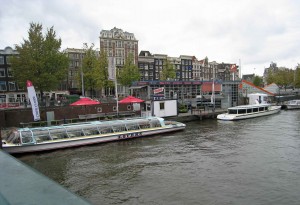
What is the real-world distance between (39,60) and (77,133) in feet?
69.6

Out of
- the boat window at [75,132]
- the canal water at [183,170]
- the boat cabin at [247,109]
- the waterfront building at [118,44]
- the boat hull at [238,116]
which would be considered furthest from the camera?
the waterfront building at [118,44]

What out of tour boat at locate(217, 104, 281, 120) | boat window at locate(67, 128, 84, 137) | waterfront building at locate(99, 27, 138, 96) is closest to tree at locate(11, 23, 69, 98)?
boat window at locate(67, 128, 84, 137)

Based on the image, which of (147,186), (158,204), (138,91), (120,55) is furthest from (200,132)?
(120,55)

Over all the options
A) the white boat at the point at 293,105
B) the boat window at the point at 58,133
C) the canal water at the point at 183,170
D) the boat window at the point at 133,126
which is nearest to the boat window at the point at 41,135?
the boat window at the point at 58,133

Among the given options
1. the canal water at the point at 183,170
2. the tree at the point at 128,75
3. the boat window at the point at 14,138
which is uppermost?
the tree at the point at 128,75

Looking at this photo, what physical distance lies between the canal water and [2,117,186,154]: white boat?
0.89 metres

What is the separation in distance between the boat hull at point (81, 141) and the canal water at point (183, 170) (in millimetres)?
698

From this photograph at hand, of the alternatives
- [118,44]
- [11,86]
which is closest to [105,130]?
[11,86]

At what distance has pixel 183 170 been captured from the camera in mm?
18562

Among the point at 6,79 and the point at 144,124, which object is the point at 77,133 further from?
the point at 6,79

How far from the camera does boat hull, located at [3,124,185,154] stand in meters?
23.6

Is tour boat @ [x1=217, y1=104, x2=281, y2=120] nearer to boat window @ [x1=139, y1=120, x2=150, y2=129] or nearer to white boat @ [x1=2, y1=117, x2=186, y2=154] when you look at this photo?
white boat @ [x1=2, y1=117, x2=186, y2=154]

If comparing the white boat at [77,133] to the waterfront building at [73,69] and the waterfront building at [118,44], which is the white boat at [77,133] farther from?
the waterfront building at [118,44]

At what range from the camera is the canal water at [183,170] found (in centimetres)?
1446
